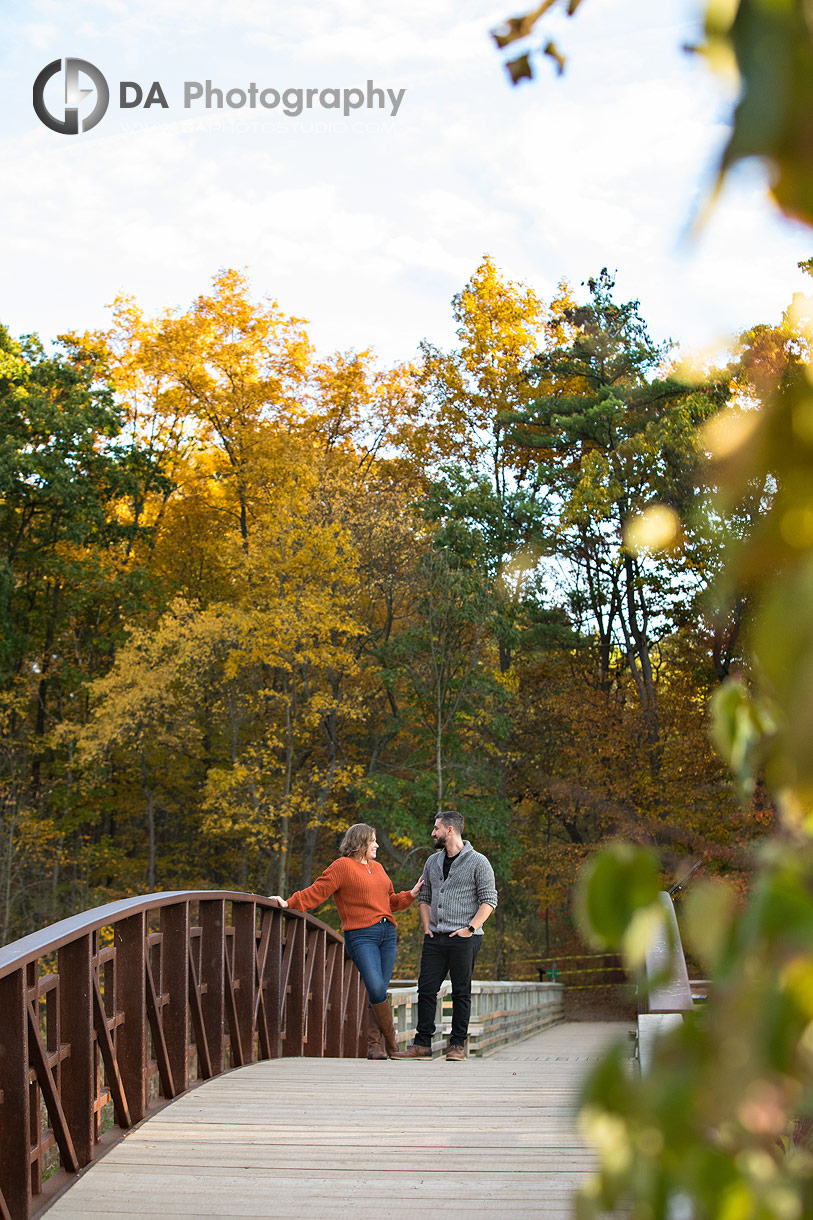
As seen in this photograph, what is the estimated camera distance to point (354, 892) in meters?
7.67

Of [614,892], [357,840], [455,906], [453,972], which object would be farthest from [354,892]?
[614,892]

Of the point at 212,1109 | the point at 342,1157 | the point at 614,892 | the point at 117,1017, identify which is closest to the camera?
the point at 614,892

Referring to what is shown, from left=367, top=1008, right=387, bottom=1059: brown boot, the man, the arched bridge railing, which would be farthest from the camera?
left=367, top=1008, right=387, bottom=1059: brown boot

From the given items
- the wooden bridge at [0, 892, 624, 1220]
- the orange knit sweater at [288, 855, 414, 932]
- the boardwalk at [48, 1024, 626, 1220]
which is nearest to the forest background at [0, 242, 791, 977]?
the orange knit sweater at [288, 855, 414, 932]

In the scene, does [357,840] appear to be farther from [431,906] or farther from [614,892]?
[614,892]

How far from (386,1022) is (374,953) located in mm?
724

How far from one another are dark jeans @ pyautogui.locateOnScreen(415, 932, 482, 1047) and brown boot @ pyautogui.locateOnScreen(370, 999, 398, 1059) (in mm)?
246

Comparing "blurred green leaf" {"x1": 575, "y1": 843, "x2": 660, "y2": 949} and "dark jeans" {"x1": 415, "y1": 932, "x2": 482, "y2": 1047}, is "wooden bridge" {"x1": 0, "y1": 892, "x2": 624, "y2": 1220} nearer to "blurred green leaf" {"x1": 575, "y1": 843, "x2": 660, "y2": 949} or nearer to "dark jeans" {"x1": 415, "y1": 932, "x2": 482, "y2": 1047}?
"dark jeans" {"x1": 415, "y1": 932, "x2": 482, "y2": 1047}

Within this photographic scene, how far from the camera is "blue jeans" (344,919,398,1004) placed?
772cm

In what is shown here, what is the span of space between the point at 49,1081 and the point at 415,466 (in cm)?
2544

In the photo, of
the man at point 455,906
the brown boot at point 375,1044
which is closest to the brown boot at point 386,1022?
the brown boot at point 375,1044

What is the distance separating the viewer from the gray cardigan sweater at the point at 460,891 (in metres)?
7.60

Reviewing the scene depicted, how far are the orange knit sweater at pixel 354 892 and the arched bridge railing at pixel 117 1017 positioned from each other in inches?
14.7

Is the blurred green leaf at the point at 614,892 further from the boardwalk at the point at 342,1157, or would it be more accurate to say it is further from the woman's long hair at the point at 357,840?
the woman's long hair at the point at 357,840
